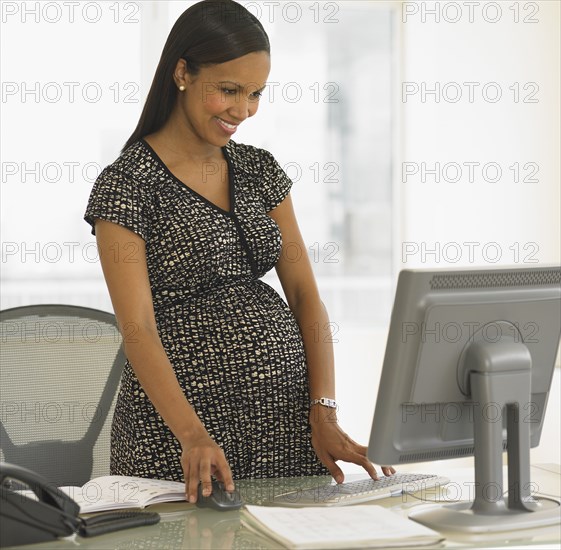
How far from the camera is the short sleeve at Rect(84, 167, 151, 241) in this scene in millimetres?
1768

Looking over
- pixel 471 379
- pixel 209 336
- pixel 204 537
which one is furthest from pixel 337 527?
pixel 209 336

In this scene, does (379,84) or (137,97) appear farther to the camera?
(379,84)

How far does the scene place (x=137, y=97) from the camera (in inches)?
170

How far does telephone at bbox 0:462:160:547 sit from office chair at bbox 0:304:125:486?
0.73m

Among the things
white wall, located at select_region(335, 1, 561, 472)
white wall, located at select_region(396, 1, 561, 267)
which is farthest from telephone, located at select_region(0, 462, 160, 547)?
white wall, located at select_region(396, 1, 561, 267)

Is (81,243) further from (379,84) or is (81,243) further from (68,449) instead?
(68,449)

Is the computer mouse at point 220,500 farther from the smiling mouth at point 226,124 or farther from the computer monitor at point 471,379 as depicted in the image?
the smiling mouth at point 226,124

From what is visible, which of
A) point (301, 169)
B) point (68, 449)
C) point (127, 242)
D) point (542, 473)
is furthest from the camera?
point (301, 169)

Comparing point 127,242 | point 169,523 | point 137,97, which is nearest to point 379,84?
point 137,97

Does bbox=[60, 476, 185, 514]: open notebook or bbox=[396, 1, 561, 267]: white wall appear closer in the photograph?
bbox=[60, 476, 185, 514]: open notebook

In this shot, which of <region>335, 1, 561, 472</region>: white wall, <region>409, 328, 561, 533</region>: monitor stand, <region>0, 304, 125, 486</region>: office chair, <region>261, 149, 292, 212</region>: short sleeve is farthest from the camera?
<region>335, 1, 561, 472</region>: white wall

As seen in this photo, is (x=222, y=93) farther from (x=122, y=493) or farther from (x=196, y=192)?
(x=122, y=493)

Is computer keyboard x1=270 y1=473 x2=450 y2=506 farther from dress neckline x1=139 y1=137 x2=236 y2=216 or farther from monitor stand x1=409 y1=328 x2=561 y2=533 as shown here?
dress neckline x1=139 y1=137 x2=236 y2=216

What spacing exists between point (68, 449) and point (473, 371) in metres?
1.10
